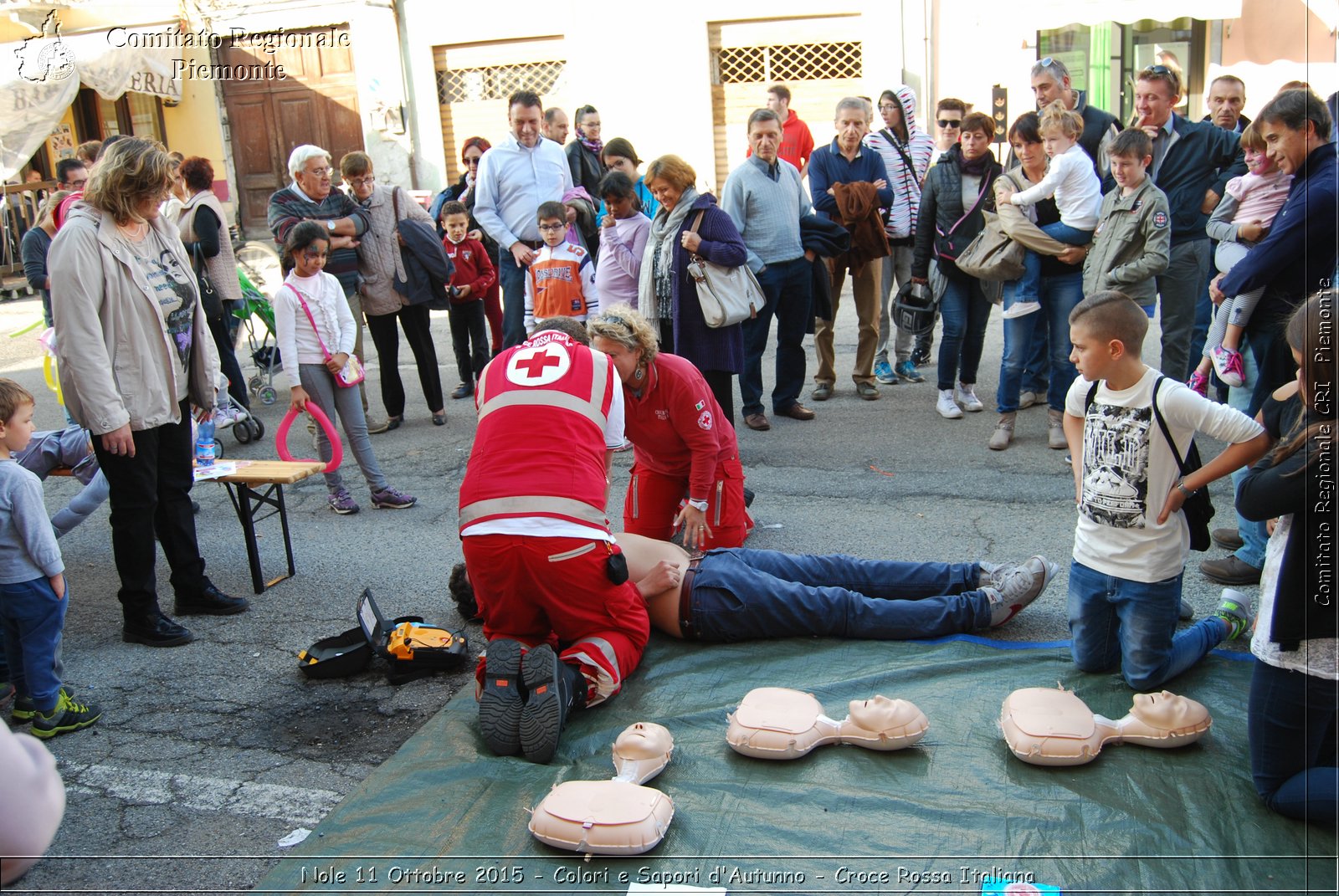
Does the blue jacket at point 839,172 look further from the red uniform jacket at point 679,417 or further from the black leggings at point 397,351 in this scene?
the red uniform jacket at point 679,417

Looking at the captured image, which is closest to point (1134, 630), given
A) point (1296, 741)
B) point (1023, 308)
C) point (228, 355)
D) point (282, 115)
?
point (1296, 741)

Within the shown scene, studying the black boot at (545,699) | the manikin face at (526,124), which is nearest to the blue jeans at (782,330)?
the manikin face at (526,124)

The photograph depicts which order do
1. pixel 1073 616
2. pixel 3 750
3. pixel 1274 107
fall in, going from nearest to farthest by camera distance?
pixel 3 750 → pixel 1073 616 → pixel 1274 107

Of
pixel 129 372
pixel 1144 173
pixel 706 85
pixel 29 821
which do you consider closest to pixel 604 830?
pixel 29 821

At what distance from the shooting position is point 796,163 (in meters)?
11.1

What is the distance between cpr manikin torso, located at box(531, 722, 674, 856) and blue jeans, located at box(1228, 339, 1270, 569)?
2.57m

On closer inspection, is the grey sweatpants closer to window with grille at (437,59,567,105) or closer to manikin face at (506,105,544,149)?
manikin face at (506,105,544,149)

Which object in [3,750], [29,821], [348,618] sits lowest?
[348,618]

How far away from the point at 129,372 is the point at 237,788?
5.93 feet

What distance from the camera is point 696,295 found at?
6273mm

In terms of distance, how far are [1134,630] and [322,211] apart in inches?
221

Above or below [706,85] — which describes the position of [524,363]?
below

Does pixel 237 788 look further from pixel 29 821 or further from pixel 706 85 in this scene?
pixel 706 85

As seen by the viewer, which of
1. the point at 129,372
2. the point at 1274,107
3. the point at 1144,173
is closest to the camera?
the point at 129,372
